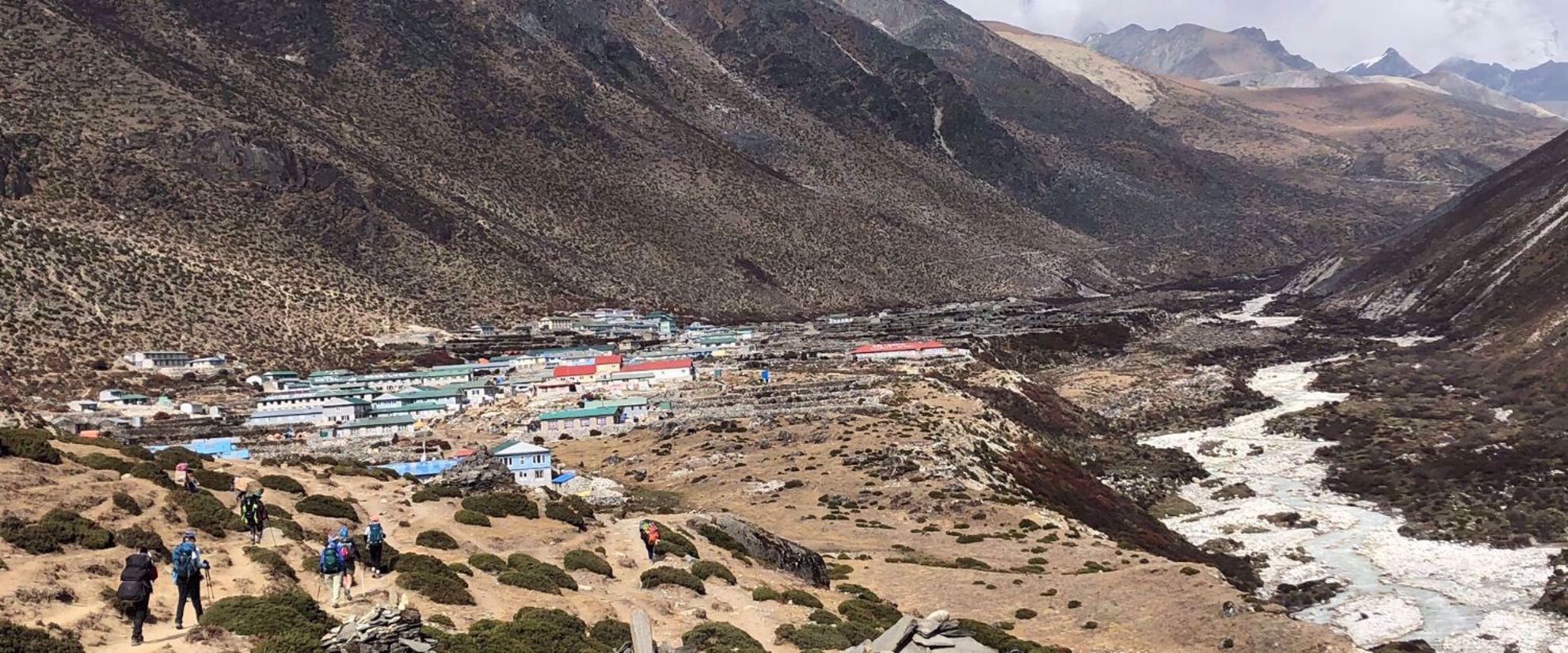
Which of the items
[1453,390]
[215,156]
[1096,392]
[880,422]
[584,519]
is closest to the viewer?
[584,519]

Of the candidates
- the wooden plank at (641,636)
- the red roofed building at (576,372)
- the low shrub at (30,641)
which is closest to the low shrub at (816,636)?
the wooden plank at (641,636)

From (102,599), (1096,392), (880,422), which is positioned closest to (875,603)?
(102,599)

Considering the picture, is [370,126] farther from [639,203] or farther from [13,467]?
[13,467]

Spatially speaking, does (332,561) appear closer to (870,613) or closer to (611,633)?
(611,633)

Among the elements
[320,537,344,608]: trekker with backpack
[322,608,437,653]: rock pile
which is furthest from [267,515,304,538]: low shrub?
[322,608,437,653]: rock pile

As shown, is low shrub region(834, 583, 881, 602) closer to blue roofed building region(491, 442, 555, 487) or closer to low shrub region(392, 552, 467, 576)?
low shrub region(392, 552, 467, 576)

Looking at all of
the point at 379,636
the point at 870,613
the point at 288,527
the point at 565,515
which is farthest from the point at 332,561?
→ the point at 870,613
